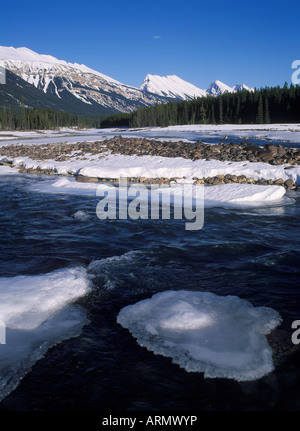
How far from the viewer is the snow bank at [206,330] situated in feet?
10.4

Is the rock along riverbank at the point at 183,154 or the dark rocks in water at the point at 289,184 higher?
the rock along riverbank at the point at 183,154

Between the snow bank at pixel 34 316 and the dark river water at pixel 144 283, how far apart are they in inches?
4.8

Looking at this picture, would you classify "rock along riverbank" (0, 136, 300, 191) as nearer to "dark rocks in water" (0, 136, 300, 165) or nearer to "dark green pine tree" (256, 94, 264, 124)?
"dark rocks in water" (0, 136, 300, 165)

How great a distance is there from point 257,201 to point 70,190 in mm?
8187

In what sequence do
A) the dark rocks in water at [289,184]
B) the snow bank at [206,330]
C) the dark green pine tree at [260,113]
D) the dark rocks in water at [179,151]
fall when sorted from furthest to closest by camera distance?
the dark green pine tree at [260,113] < the dark rocks in water at [179,151] < the dark rocks in water at [289,184] < the snow bank at [206,330]

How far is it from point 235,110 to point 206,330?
9118 centimetres
